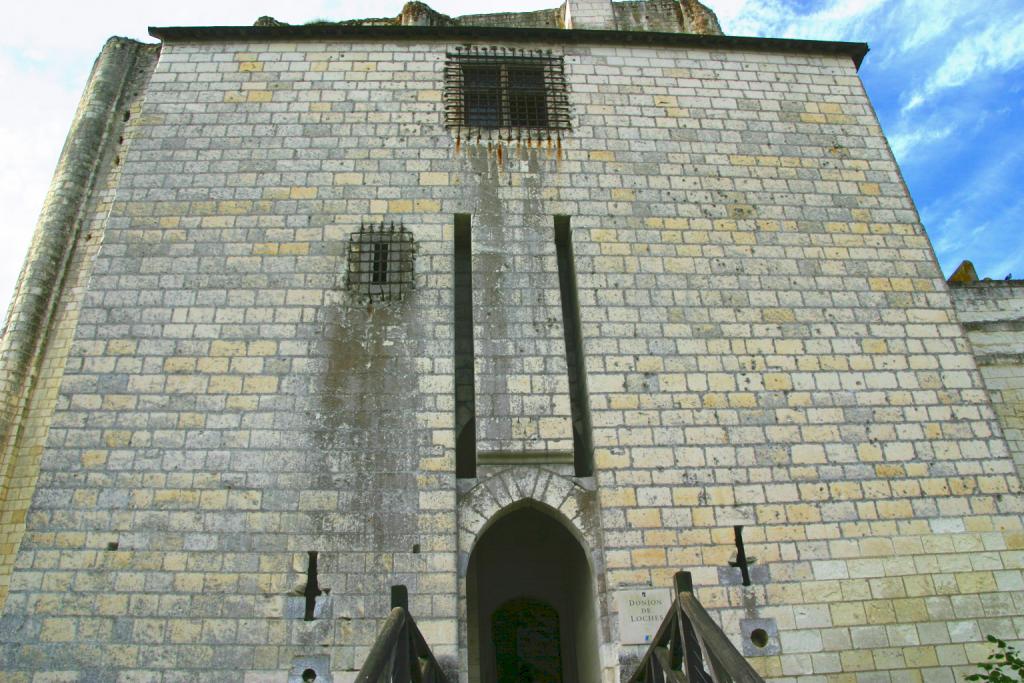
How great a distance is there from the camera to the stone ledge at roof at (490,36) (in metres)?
7.79

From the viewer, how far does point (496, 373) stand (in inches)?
243

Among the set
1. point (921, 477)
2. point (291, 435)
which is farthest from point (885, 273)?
point (291, 435)

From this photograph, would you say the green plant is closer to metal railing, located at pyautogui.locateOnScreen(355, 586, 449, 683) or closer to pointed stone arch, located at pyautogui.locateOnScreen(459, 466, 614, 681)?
pointed stone arch, located at pyautogui.locateOnScreen(459, 466, 614, 681)

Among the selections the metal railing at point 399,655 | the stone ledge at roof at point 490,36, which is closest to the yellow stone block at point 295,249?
the stone ledge at roof at point 490,36

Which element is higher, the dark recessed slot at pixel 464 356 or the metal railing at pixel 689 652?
the dark recessed slot at pixel 464 356

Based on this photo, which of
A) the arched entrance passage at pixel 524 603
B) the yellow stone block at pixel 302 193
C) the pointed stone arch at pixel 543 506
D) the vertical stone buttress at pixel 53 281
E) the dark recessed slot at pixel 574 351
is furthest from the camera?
the arched entrance passage at pixel 524 603

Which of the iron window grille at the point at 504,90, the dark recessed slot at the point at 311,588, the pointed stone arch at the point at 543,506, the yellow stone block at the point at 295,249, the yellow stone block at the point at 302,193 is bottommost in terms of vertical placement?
the dark recessed slot at the point at 311,588

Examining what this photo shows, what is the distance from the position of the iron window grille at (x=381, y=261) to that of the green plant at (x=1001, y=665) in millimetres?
5168

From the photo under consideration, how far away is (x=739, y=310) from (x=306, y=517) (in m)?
4.14

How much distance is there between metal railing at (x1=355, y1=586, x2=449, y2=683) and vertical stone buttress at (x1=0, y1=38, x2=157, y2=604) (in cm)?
454

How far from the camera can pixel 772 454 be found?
19.6 feet

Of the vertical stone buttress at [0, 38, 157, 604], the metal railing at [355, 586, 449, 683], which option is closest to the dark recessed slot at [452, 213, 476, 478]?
the metal railing at [355, 586, 449, 683]

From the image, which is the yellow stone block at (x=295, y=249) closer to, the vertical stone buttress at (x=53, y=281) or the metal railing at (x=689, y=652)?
the vertical stone buttress at (x=53, y=281)

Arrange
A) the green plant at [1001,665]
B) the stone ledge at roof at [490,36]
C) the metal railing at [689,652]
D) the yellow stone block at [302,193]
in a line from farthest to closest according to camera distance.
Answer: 1. the stone ledge at roof at [490,36]
2. the yellow stone block at [302,193]
3. the green plant at [1001,665]
4. the metal railing at [689,652]
